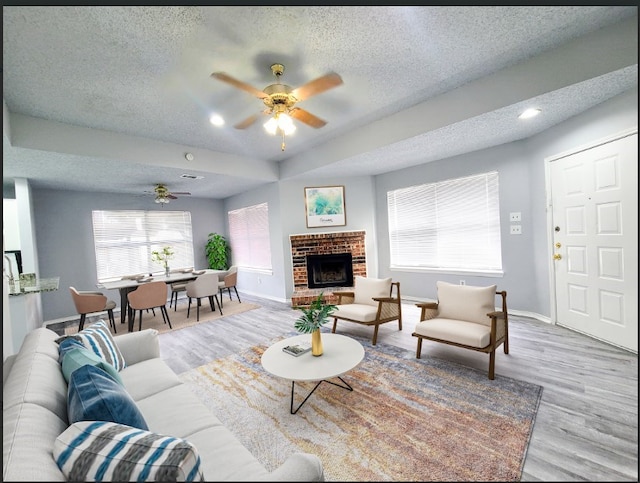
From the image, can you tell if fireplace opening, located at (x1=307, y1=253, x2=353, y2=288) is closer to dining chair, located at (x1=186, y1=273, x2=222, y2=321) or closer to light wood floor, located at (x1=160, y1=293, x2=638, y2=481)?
light wood floor, located at (x1=160, y1=293, x2=638, y2=481)

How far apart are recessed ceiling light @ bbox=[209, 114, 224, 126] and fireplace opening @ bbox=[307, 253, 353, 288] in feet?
8.82

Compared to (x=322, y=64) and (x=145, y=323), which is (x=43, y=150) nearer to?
(x=145, y=323)

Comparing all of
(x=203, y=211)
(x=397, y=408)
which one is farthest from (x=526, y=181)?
(x=203, y=211)

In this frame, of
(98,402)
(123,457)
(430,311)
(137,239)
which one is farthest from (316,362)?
(137,239)

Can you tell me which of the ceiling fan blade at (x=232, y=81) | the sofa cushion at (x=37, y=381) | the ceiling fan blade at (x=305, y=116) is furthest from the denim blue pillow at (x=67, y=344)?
the ceiling fan blade at (x=305, y=116)

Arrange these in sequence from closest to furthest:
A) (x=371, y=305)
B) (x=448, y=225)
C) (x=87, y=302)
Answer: (x=371, y=305) → (x=87, y=302) → (x=448, y=225)

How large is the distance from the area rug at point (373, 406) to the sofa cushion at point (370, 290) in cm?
74

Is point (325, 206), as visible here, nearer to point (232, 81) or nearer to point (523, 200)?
point (523, 200)

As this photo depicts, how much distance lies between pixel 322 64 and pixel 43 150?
299 centimetres

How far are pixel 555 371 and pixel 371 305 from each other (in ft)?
5.65

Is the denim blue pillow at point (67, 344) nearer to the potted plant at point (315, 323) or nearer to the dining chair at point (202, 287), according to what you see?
the potted plant at point (315, 323)

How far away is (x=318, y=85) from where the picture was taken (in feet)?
6.55

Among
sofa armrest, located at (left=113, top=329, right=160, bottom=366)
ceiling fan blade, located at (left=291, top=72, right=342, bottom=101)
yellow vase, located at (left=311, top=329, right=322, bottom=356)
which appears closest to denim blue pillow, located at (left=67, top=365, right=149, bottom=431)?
sofa armrest, located at (left=113, top=329, right=160, bottom=366)

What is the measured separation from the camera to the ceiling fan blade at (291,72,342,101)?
187cm
